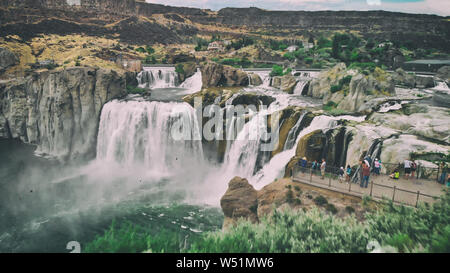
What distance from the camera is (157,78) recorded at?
1288 inches

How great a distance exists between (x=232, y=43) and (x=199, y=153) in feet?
115

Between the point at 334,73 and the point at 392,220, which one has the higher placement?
the point at 334,73

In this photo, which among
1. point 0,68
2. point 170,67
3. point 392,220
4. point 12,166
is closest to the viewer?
point 392,220

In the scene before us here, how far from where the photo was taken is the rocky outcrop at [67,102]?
2408 cm

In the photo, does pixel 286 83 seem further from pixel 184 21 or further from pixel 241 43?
pixel 184 21

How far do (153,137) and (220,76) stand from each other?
905 cm

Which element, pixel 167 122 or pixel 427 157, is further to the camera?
pixel 167 122

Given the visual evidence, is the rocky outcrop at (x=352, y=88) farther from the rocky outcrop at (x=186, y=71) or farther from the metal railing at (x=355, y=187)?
the rocky outcrop at (x=186, y=71)

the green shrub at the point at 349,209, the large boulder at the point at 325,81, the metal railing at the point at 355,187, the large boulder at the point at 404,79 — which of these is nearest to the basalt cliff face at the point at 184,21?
the large boulder at the point at 404,79

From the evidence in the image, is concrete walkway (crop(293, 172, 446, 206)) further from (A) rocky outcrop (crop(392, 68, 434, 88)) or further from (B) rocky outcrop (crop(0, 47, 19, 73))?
(B) rocky outcrop (crop(0, 47, 19, 73))

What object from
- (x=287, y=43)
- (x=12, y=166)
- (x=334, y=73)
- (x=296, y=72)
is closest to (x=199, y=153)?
(x=334, y=73)

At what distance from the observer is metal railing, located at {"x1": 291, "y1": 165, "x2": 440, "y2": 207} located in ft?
33.6
